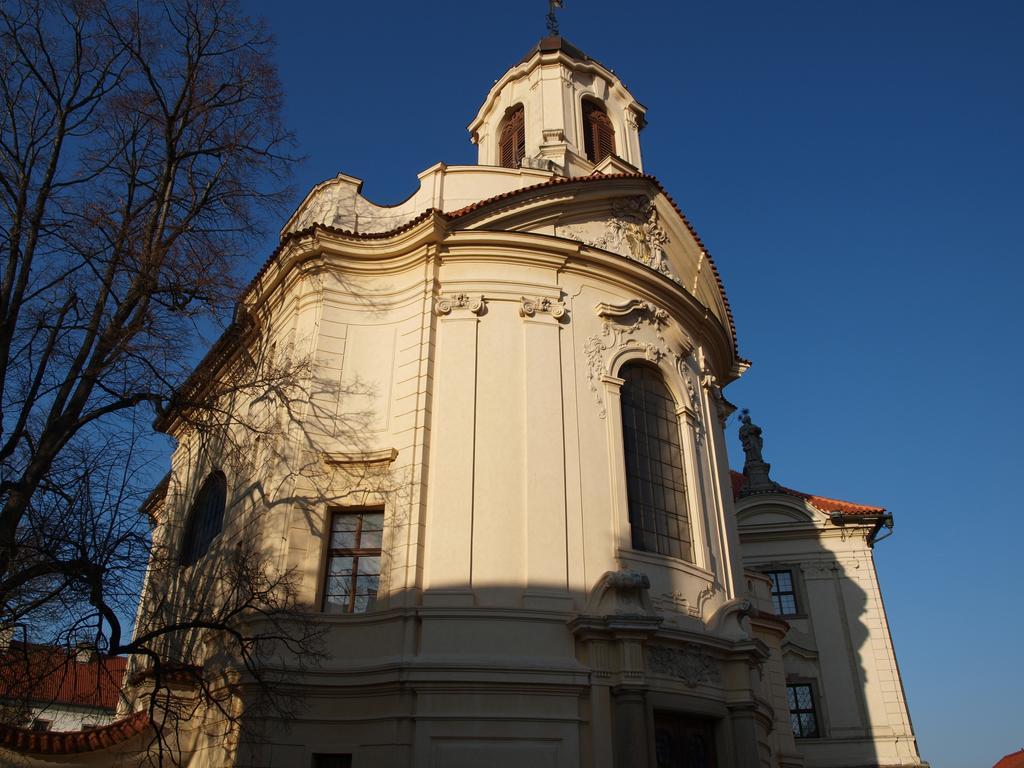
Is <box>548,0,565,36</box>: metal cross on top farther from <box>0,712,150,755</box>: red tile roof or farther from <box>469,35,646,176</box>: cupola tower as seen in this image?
<box>0,712,150,755</box>: red tile roof

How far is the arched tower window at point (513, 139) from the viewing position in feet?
72.9

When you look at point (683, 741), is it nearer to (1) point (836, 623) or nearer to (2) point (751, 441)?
(1) point (836, 623)

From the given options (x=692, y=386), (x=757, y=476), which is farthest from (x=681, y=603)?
(x=757, y=476)

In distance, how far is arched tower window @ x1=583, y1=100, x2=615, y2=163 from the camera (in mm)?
22297

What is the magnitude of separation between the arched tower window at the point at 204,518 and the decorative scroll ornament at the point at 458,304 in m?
5.62

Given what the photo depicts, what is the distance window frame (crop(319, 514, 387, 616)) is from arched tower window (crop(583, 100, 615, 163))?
41.3 feet

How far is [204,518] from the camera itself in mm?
16984

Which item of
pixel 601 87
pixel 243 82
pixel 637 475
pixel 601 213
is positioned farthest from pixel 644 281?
pixel 601 87

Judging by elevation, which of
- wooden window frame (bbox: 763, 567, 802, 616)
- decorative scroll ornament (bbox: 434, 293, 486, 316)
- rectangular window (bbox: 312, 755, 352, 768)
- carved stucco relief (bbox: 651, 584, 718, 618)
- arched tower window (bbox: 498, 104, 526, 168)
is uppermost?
arched tower window (bbox: 498, 104, 526, 168)

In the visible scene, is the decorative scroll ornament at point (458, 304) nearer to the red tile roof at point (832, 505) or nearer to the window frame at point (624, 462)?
the window frame at point (624, 462)

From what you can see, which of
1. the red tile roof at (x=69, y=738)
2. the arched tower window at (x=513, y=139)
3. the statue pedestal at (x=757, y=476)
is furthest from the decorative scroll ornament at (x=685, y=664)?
the statue pedestal at (x=757, y=476)

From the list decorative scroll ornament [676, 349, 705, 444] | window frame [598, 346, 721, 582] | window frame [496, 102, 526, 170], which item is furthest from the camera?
window frame [496, 102, 526, 170]

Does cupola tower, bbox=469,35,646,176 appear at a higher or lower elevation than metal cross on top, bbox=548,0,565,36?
lower

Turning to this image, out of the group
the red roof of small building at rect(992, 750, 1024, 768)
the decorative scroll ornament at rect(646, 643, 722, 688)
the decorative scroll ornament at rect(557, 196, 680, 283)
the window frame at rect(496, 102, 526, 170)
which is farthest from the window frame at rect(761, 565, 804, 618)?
the red roof of small building at rect(992, 750, 1024, 768)
